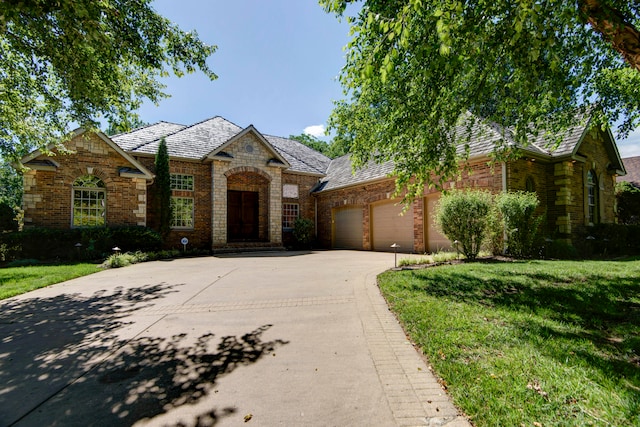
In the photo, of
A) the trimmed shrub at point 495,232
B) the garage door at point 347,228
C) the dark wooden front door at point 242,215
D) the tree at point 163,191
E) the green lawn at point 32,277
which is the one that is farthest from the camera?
the dark wooden front door at point 242,215

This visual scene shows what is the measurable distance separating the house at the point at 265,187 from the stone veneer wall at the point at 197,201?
0.05 meters

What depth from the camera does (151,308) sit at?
515cm

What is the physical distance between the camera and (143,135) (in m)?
17.1

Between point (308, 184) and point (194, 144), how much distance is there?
7.35 metres

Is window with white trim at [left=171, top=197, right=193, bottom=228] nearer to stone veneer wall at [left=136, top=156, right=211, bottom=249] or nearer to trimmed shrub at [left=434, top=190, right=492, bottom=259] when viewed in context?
stone veneer wall at [left=136, top=156, right=211, bottom=249]

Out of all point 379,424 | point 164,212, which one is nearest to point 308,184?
point 164,212

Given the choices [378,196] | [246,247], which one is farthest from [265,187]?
[378,196]

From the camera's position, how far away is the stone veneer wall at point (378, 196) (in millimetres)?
11266

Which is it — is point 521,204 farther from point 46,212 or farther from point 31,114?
point 46,212

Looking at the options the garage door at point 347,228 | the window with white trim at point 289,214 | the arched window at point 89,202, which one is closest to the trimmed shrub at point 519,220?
the garage door at point 347,228

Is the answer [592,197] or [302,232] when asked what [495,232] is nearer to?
[592,197]

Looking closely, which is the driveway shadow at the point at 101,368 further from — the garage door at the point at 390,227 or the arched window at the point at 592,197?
the arched window at the point at 592,197

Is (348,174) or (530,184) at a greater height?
(348,174)

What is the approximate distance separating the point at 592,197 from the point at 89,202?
22911mm
